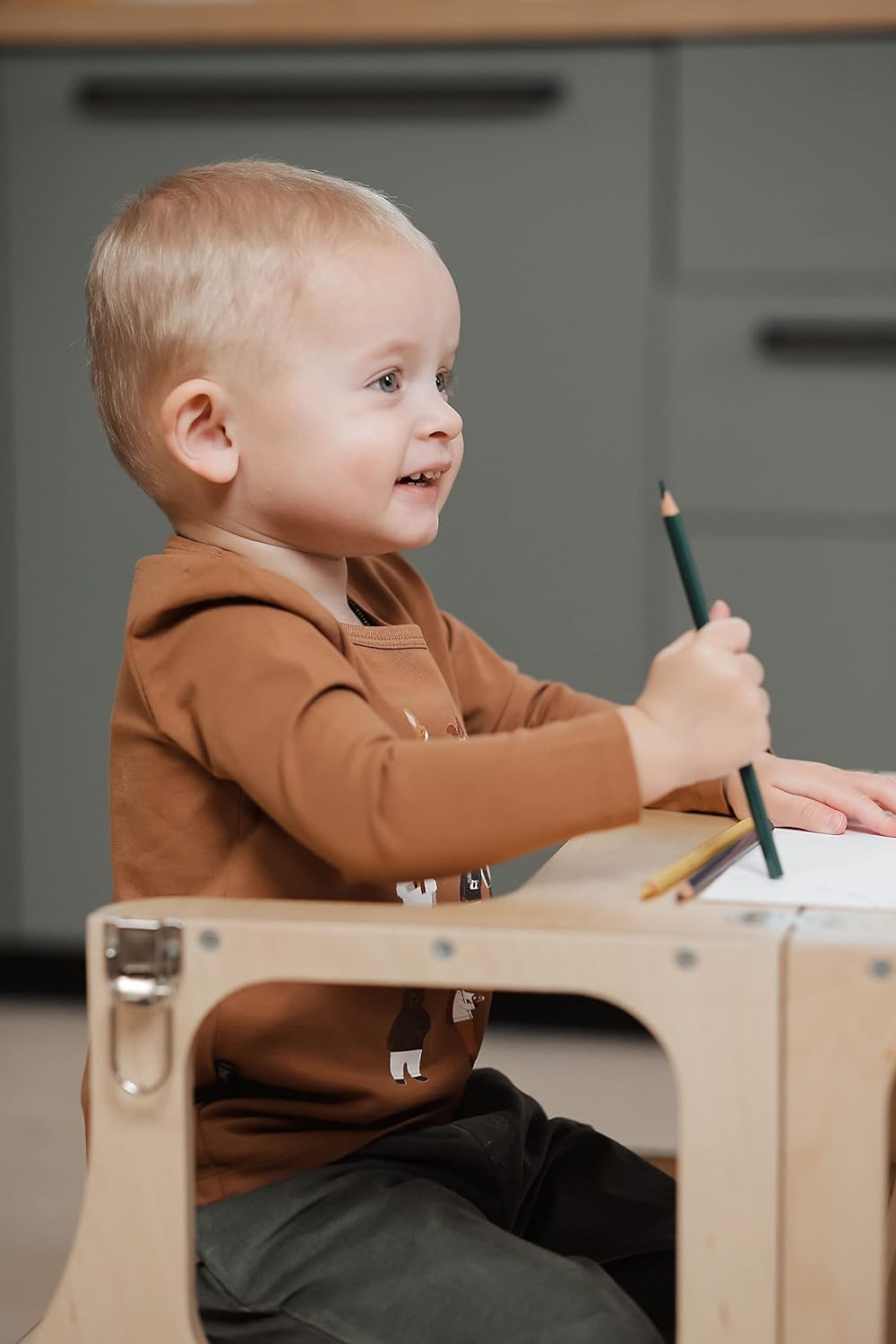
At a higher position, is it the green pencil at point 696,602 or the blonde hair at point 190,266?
the blonde hair at point 190,266

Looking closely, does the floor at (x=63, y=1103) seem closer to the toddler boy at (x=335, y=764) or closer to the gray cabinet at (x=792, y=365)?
the gray cabinet at (x=792, y=365)

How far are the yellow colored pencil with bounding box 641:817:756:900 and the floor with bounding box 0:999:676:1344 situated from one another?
600 mm

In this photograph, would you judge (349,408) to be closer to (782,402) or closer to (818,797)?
(818,797)

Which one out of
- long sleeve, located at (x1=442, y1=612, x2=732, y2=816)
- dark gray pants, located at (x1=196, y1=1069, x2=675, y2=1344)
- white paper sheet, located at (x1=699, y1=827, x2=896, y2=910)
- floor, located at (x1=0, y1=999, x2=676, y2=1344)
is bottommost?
floor, located at (x1=0, y1=999, x2=676, y2=1344)

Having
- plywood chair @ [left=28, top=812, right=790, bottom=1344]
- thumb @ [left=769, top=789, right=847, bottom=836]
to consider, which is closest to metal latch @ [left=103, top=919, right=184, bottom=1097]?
plywood chair @ [left=28, top=812, right=790, bottom=1344]

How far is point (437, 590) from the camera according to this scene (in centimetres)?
185

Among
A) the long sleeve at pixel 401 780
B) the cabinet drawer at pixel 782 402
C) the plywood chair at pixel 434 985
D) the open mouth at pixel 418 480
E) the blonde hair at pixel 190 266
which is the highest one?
the cabinet drawer at pixel 782 402

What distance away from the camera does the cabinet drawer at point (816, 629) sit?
1.77 meters

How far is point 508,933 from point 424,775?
8 centimetres

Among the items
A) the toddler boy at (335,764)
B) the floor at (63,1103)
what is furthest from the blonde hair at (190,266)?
the floor at (63,1103)

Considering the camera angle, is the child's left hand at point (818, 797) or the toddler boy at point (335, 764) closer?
the toddler boy at point (335, 764)

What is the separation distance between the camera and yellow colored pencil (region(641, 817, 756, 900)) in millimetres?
689

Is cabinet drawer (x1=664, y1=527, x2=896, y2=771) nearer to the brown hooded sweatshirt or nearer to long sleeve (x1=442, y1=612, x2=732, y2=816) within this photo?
long sleeve (x1=442, y1=612, x2=732, y2=816)

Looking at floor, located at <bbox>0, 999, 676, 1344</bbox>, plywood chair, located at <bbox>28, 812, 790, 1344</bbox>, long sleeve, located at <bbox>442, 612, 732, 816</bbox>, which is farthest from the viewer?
floor, located at <bbox>0, 999, 676, 1344</bbox>
